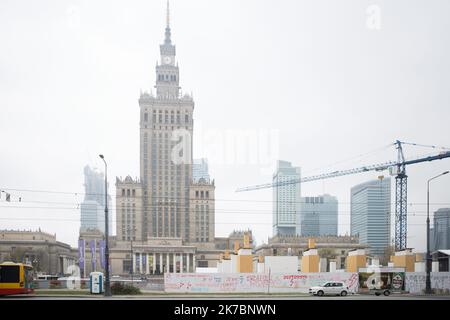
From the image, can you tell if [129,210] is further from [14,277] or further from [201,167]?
[14,277]

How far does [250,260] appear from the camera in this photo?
2114 cm

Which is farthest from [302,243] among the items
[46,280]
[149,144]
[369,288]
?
[46,280]

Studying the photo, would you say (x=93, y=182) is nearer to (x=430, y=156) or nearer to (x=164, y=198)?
(x=430, y=156)

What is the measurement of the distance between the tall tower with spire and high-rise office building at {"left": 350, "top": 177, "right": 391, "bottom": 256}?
977cm

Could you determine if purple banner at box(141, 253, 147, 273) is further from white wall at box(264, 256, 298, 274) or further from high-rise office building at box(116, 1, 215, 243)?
white wall at box(264, 256, 298, 274)

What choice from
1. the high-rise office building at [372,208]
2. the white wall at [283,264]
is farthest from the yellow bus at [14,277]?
the high-rise office building at [372,208]

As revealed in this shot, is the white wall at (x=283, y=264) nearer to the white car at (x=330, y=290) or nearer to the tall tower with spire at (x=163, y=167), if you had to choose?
the white car at (x=330, y=290)

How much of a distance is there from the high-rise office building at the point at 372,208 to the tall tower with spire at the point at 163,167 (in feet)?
32.0

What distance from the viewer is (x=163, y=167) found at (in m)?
45.5

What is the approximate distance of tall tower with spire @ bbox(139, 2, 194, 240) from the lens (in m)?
31.3

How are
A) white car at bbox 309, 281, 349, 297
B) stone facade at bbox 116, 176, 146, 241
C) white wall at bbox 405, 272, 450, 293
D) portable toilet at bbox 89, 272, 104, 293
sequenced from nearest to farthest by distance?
white car at bbox 309, 281, 349, 297 < portable toilet at bbox 89, 272, 104, 293 < white wall at bbox 405, 272, 450, 293 < stone facade at bbox 116, 176, 146, 241

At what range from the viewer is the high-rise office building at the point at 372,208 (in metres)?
A: 22.3

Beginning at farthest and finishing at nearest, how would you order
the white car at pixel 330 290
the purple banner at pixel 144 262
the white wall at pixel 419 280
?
the purple banner at pixel 144 262 → the white wall at pixel 419 280 → the white car at pixel 330 290

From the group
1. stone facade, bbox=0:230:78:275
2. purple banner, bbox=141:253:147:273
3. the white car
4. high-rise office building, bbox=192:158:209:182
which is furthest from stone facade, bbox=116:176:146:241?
the white car
